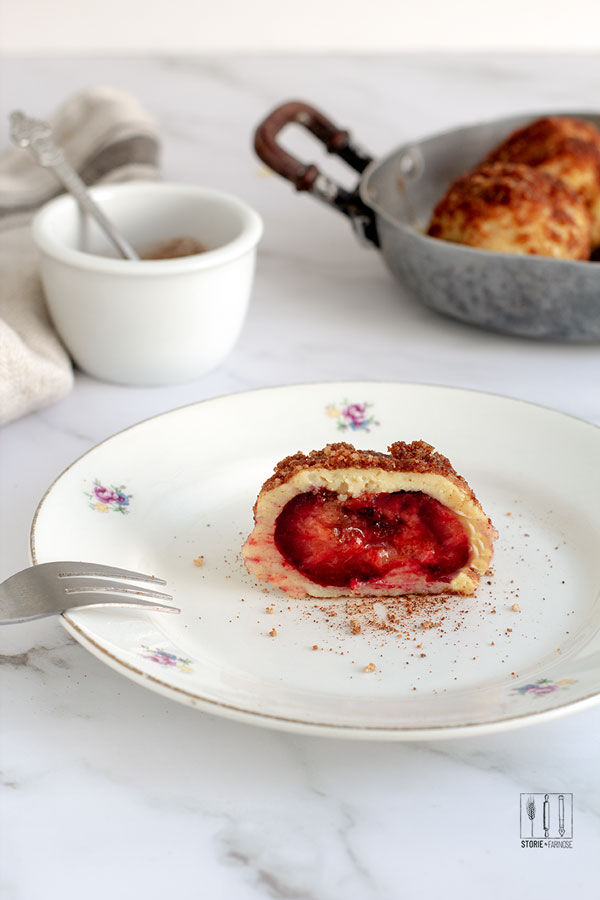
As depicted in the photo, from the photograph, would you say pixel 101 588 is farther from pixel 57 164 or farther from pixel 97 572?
pixel 57 164

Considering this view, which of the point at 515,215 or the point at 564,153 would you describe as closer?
the point at 515,215

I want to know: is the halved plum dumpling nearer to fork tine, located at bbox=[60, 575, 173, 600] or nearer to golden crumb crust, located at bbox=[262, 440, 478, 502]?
golden crumb crust, located at bbox=[262, 440, 478, 502]

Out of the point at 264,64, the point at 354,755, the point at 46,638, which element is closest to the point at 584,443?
the point at 354,755

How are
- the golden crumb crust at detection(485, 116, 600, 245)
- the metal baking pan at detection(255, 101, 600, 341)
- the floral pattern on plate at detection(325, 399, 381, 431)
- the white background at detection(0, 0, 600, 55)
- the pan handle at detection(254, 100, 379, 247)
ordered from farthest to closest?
the white background at detection(0, 0, 600, 55), the golden crumb crust at detection(485, 116, 600, 245), the pan handle at detection(254, 100, 379, 247), the metal baking pan at detection(255, 101, 600, 341), the floral pattern on plate at detection(325, 399, 381, 431)

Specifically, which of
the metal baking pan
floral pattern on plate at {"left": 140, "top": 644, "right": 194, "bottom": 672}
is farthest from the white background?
floral pattern on plate at {"left": 140, "top": 644, "right": 194, "bottom": 672}

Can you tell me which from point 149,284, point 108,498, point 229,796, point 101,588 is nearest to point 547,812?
point 229,796

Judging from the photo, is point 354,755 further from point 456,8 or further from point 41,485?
point 456,8

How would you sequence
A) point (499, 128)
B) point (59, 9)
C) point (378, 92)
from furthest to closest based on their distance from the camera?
point (59, 9) < point (378, 92) < point (499, 128)
